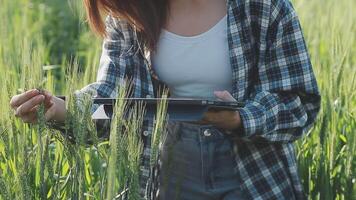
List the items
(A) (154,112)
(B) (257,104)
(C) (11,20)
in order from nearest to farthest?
(A) (154,112)
(B) (257,104)
(C) (11,20)

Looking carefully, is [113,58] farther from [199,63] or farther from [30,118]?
[30,118]

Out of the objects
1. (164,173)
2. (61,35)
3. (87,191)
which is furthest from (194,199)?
(61,35)

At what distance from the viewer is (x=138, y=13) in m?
2.69

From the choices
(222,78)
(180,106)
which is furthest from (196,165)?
(180,106)

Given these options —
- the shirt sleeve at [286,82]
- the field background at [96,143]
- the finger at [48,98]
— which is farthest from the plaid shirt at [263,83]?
the finger at [48,98]

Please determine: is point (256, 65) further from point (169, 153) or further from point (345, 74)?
point (345, 74)

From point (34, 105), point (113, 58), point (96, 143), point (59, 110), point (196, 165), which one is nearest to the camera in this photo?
point (96, 143)

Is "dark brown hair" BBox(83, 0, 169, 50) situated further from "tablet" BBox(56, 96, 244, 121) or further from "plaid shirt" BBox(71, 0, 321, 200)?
"tablet" BBox(56, 96, 244, 121)

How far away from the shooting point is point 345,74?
3205 millimetres

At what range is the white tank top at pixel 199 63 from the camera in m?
2.62

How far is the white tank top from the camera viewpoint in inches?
103

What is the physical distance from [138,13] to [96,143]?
1.91 feet

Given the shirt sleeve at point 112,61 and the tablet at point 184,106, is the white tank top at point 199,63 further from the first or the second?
the tablet at point 184,106

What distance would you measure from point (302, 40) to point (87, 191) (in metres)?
0.66
